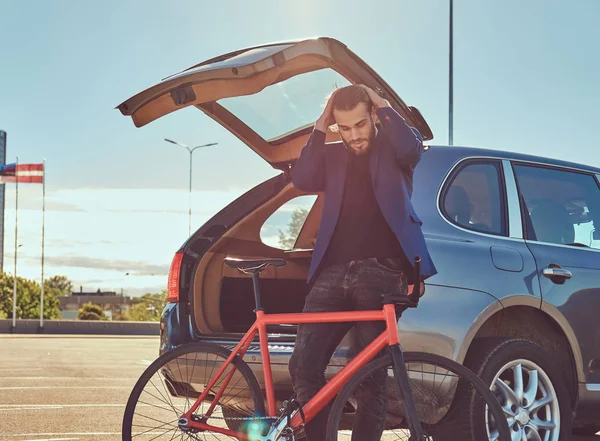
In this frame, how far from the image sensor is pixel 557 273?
15.8 ft

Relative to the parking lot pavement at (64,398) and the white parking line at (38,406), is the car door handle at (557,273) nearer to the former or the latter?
the parking lot pavement at (64,398)

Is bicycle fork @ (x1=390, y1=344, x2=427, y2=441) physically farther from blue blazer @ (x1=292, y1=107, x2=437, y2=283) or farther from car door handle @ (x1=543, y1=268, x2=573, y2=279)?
car door handle @ (x1=543, y1=268, x2=573, y2=279)

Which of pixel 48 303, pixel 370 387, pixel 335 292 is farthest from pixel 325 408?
A: pixel 48 303

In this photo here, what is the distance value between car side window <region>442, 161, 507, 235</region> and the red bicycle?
28.7 inches

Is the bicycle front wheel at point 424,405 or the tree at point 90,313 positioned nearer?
the bicycle front wheel at point 424,405

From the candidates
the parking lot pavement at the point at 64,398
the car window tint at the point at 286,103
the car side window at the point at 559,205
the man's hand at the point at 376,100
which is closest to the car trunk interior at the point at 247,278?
the car window tint at the point at 286,103

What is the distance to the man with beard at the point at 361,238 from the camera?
3896mm

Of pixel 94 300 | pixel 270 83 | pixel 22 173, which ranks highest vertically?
pixel 22 173

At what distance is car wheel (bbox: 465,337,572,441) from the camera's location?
14.2ft

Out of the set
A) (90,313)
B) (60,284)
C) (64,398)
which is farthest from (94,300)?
(64,398)

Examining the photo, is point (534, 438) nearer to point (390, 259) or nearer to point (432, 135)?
point (390, 259)

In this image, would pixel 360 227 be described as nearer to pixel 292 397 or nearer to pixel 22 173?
pixel 292 397

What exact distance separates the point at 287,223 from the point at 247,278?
0.71 m

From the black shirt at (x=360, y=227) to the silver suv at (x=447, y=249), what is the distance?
391 mm
